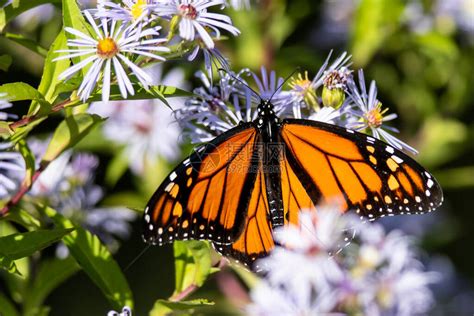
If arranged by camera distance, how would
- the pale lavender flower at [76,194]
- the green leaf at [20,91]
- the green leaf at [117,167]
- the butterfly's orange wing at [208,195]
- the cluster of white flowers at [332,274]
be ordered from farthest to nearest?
1. the green leaf at [117,167]
2. the pale lavender flower at [76,194]
3. the cluster of white flowers at [332,274]
4. the butterfly's orange wing at [208,195]
5. the green leaf at [20,91]

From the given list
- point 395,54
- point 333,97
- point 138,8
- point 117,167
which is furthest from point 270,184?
point 395,54

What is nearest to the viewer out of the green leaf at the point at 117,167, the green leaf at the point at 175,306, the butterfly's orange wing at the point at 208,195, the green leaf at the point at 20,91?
Result: the green leaf at the point at 20,91

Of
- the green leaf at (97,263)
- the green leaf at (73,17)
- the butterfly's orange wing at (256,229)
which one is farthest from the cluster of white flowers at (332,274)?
the green leaf at (73,17)

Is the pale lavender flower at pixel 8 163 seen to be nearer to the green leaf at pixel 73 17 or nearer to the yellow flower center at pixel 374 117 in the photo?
the green leaf at pixel 73 17

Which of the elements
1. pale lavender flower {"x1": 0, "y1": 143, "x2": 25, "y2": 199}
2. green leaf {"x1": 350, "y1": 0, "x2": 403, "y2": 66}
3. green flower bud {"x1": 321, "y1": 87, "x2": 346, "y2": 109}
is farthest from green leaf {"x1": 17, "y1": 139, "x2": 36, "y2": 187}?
green leaf {"x1": 350, "y1": 0, "x2": 403, "y2": 66}

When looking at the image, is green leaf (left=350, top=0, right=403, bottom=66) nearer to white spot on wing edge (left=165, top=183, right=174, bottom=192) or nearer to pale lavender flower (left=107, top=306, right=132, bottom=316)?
white spot on wing edge (left=165, top=183, right=174, bottom=192)

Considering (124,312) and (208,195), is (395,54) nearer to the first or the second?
(208,195)
